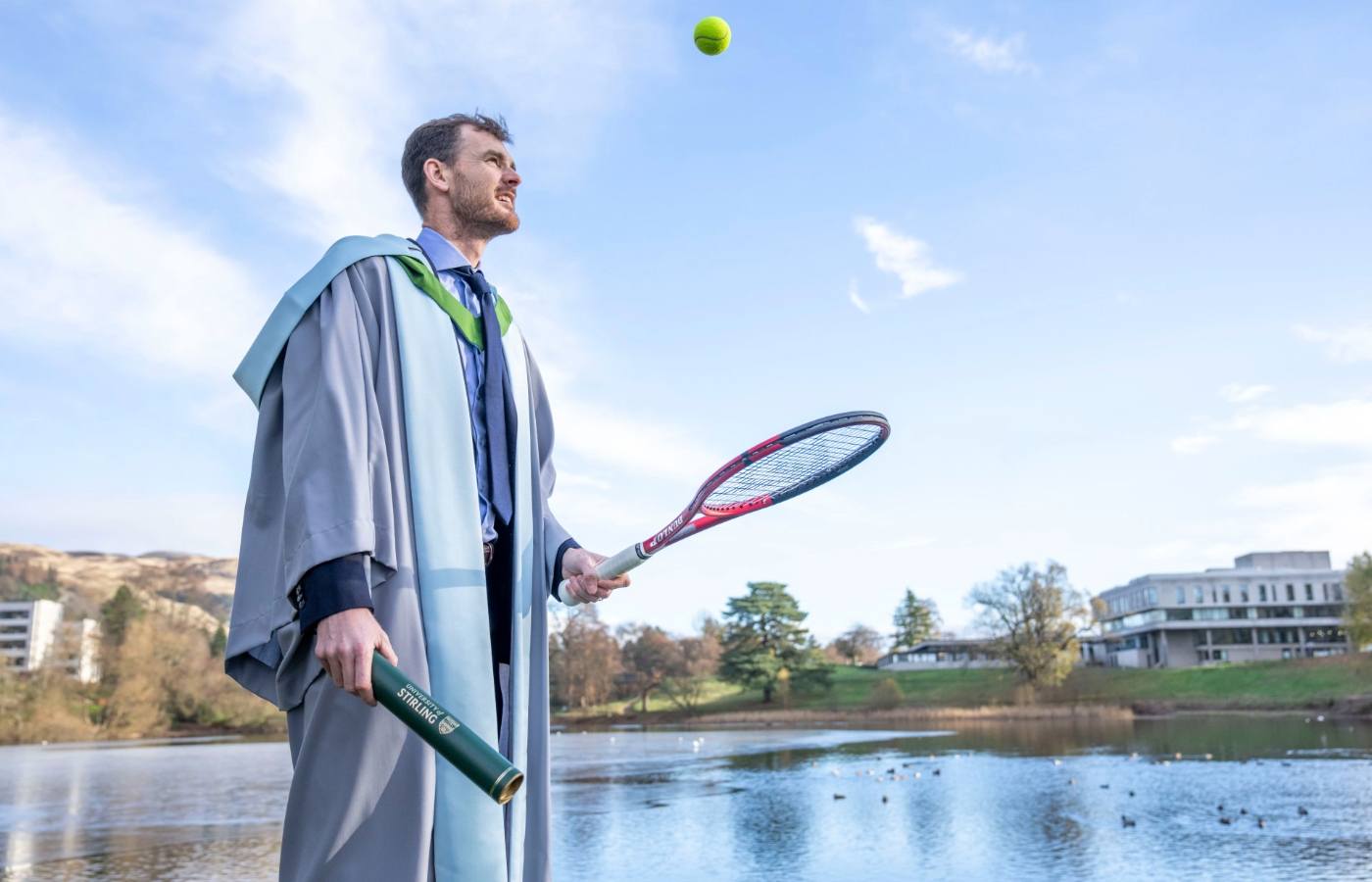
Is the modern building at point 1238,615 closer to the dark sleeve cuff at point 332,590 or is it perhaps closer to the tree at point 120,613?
the tree at point 120,613

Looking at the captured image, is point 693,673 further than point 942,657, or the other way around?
point 942,657

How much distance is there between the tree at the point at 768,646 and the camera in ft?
265

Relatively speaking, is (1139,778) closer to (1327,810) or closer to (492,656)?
(1327,810)

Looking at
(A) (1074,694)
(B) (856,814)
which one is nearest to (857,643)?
(A) (1074,694)

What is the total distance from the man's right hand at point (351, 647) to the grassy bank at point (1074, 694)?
196 ft

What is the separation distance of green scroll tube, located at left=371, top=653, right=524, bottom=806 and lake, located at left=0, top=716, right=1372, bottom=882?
11.1m

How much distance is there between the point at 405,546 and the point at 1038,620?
244 ft

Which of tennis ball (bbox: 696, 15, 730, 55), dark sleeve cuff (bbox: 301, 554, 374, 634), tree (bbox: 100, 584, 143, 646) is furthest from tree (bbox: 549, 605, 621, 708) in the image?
dark sleeve cuff (bbox: 301, 554, 374, 634)

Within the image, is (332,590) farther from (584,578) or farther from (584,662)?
(584,662)

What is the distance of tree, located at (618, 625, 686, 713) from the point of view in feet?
275

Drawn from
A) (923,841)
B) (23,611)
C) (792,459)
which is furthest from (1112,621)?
(23,611)

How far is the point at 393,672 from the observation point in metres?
2.38

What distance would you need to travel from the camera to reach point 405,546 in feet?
8.98

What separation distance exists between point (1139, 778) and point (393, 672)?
2512 cm
